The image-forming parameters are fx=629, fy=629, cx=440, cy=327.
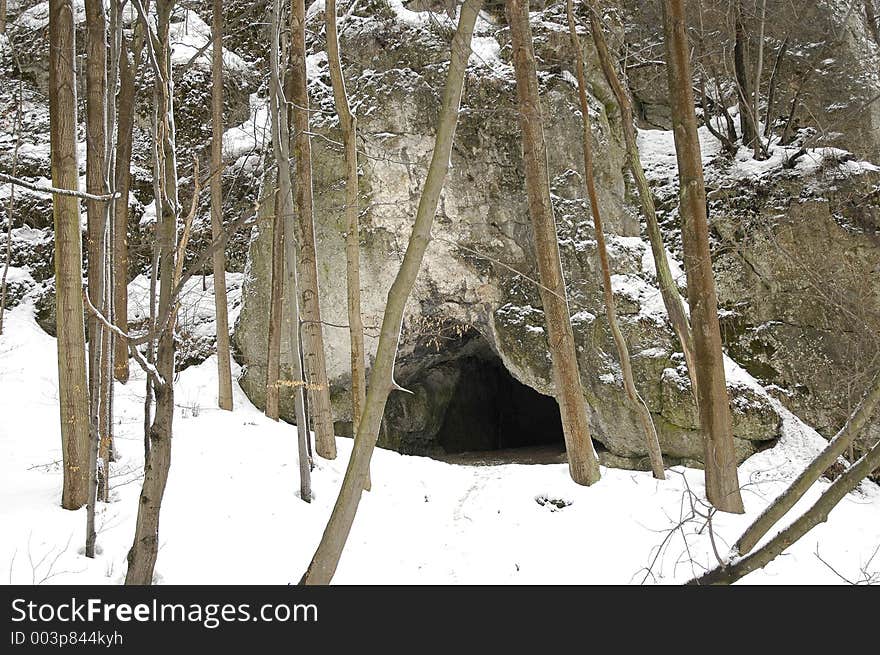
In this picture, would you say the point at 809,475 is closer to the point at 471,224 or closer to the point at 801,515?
the point at 801,515

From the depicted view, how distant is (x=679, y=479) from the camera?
26.7ft

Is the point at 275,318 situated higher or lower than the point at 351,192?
lower

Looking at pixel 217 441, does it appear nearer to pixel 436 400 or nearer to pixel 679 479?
pixel 679 479

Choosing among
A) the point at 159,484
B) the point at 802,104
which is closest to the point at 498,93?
the point at 802,104

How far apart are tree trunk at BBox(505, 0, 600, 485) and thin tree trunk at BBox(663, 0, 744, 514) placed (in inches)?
55.1

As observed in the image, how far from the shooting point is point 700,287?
6883mm

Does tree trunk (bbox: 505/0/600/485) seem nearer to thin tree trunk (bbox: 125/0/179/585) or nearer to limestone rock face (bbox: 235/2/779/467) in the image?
limestone rock face (bbox: 235/2/779/467)

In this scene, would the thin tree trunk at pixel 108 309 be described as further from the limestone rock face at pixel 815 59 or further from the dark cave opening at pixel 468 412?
the limestone rock face at pixel 815 59

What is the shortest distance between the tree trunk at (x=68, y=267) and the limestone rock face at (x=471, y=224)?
19.6 ft

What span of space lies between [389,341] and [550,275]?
4028 mm

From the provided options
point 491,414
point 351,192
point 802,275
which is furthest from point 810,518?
point 491,414

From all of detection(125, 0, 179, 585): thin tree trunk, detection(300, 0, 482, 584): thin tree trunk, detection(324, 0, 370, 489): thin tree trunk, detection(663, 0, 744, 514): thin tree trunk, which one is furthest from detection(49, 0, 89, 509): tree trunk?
detection(663, 0, 744, 514): thin tree trunk

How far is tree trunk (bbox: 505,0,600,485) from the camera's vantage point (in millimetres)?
7633

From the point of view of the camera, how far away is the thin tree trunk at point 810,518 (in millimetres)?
2611
